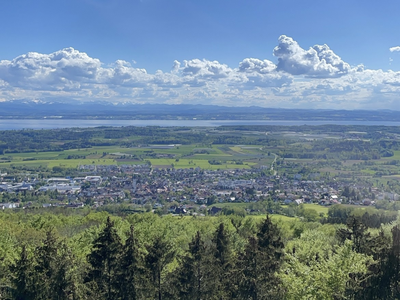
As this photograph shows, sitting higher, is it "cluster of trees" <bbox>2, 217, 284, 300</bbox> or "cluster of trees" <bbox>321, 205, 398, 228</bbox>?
"cluster of trees" <bbox>2, 217, 284, 300</bbox>

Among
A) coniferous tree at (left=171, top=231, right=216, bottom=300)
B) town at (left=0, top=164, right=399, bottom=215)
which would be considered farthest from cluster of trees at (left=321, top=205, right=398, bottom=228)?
coniferous tree at (left=171, top=231, right=216, bottom=300)

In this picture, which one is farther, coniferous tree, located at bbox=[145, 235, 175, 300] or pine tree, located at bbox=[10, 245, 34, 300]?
coniferous tree, located at bbox=[145, 235, 175, 300]

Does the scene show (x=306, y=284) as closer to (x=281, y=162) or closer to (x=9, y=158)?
(x=281, y=162)

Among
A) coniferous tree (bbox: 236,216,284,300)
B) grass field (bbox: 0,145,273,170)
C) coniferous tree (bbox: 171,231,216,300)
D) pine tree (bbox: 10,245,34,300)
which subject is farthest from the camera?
grass field (bbox: 0,145,273,170)

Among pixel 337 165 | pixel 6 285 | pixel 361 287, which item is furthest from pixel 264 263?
pixel 337 165

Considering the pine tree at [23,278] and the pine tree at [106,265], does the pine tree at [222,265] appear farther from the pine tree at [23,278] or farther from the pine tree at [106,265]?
the pine tree at [23,278]

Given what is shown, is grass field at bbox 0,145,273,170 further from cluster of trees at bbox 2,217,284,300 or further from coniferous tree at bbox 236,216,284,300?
cluster of trees at bbox 2,217,284,300

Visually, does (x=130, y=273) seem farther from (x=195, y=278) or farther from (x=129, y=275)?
(x=195, y=278)
